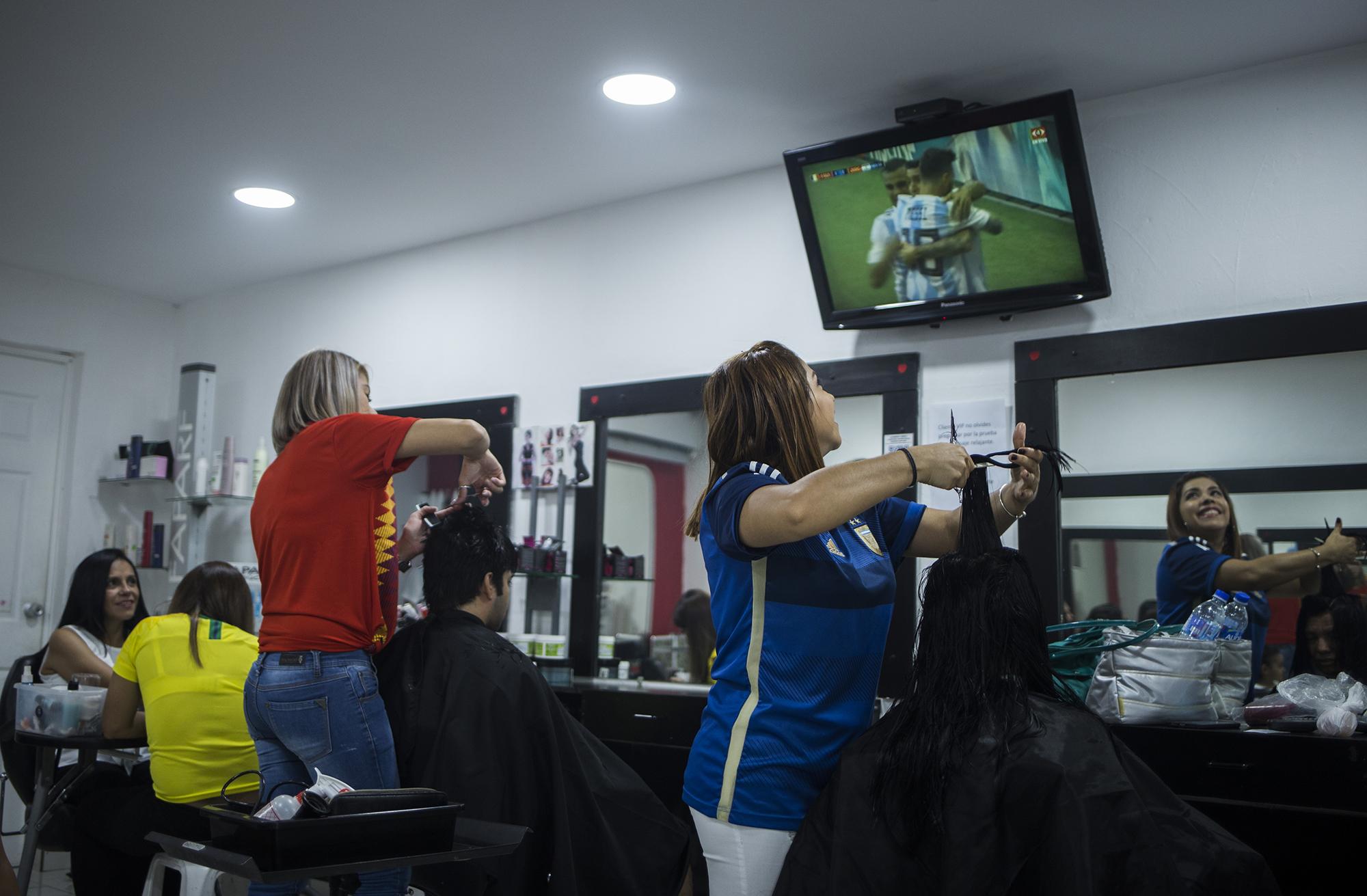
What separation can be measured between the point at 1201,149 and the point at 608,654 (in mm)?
2379

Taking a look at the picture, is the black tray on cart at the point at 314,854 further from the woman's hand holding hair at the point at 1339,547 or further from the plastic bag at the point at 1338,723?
the woman's hand holding hair at the point at 1339,547

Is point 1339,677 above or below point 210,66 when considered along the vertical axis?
below

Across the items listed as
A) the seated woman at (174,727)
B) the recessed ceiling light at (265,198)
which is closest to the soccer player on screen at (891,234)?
the seated woman at (174,727)

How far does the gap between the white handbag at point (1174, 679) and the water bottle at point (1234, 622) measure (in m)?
0.11

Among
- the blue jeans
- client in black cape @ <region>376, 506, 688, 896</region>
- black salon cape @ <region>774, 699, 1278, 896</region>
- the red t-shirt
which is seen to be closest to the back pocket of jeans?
the blue jeans

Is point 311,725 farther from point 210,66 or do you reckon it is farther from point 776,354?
point 210,66

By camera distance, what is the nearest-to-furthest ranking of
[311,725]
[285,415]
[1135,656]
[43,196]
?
1. [311,725]
2. [285,415]
3. [1135,656]
4. [43,196]

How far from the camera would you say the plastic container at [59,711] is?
2.91 m

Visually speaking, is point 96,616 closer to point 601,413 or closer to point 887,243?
point 601,413

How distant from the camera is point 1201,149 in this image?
9.48 ft

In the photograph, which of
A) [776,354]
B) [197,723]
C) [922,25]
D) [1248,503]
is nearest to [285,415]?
[197,723]

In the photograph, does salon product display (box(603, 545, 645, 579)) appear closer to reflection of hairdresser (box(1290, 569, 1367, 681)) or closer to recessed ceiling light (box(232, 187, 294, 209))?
recessed ceiling light (box(232, 187, 294, 209))

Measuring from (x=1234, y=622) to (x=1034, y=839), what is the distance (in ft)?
4.91

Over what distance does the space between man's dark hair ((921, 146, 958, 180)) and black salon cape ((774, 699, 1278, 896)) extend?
6.22 feet
